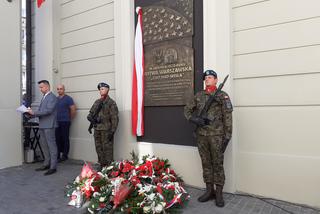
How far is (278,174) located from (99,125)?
3.30m

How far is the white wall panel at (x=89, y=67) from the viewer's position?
277 inches

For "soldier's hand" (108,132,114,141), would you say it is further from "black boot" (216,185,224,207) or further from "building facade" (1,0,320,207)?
"black boot" (216,185,224,207)

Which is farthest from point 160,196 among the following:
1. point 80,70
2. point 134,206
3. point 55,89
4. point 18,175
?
point 55,89

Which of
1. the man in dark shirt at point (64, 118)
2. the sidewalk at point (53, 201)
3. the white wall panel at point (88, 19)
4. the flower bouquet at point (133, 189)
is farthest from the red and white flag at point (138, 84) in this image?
the man in dark shirt at point (64, 118)

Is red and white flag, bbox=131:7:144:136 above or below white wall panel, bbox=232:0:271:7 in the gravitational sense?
below

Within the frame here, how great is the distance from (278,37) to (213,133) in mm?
1650

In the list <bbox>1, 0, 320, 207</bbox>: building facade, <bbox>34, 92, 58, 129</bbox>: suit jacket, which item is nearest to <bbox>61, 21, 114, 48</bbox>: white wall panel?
<bbox>1, 0, 320, 207</bbox>: building facade

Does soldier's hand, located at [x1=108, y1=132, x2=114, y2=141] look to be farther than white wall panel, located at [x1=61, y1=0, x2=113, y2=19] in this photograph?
No

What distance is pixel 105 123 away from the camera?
621cm

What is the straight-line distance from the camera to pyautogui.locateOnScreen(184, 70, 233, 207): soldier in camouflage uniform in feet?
14.7

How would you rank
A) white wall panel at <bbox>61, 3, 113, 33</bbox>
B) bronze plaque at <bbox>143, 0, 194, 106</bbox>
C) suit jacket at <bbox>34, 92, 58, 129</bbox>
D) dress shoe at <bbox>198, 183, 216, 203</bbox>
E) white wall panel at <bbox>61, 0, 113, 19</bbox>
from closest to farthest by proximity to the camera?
dress shoe at <bbox>198, 183, 216, 203</bbox>, bronze plaque at <bbox>143, 0, 194, 106</bbox>, suit jacket at <bbox>34, 92, 58, 129</bbox>, white wall panel at <bbox>61, 3, 113, 33</bbox>, white wall panel at <bbox>61, 0, 113, 19</bbox>

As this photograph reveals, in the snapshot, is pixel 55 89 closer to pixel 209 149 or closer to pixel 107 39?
pixel 107 39

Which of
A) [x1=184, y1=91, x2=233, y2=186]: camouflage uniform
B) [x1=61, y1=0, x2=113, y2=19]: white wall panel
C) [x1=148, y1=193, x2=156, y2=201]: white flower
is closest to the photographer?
[x1=148, y1=193, x2=156, y2=201]: white flower

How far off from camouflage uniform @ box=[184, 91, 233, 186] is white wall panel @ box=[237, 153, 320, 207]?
1.88 feet
